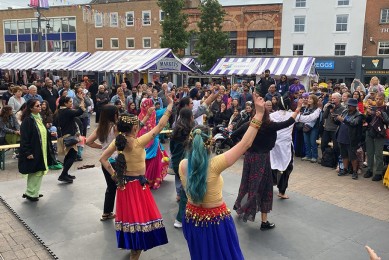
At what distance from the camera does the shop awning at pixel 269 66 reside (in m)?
17.3

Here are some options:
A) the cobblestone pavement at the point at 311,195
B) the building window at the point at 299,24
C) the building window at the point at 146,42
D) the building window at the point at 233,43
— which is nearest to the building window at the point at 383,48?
the building window at the point at 299,24

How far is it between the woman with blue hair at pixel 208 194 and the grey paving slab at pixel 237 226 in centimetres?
137

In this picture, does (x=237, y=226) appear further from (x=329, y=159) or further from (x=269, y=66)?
(x=269, y=66)

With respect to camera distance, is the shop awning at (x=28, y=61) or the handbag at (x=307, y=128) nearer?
the handbag at (x=307, y=128)

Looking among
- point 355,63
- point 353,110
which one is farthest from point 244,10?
point 353,110

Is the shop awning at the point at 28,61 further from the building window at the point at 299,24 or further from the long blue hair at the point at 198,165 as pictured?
the long blue hair at the point at 198,165

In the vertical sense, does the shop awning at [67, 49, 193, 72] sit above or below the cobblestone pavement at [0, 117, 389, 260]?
above

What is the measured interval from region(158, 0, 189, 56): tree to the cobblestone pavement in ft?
73.3

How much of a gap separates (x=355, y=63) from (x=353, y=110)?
2496cm

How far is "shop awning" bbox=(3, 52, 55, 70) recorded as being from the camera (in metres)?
22.6

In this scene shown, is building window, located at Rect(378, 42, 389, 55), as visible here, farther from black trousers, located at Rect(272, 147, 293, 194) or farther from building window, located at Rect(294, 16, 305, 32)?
black trousers, located at Rect(272, 147, 293, 194)

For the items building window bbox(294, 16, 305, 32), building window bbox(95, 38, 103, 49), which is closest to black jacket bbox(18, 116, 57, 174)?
building window bbox(294, 16, 305, 32)

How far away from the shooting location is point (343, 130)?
25.6ft

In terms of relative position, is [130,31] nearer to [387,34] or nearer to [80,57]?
[80,57]
